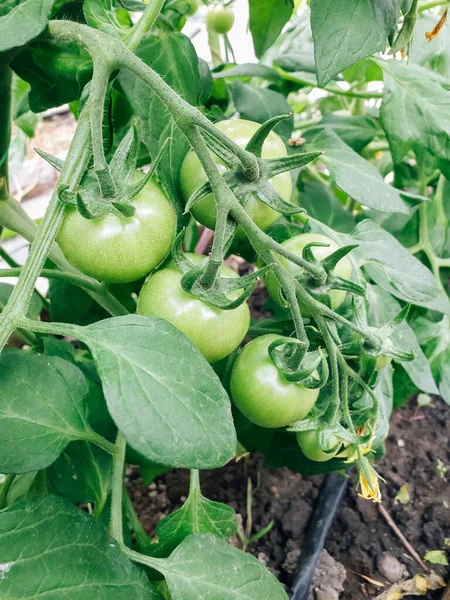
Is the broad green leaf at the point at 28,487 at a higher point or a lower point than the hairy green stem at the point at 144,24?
lower

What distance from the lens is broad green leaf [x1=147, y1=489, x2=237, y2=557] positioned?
657 mm

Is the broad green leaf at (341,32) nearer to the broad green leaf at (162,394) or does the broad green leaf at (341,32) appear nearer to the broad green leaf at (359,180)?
the broad green leaf at (359,180)

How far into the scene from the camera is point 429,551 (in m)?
0.98

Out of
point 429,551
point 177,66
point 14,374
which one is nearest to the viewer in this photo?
point 14,374

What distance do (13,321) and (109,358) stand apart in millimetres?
90

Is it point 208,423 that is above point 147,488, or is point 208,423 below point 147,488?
above

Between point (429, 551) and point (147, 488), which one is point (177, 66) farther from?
point (429, 551)

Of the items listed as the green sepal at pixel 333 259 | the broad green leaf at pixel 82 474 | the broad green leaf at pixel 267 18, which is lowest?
the broad green leaf at pixel 82 474

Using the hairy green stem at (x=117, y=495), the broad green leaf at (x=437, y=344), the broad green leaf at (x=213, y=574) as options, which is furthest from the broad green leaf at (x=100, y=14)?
the broad green leaf at (x=437, y=344)

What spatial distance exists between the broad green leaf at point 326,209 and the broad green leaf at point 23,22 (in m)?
0.54

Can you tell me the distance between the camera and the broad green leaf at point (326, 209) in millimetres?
966

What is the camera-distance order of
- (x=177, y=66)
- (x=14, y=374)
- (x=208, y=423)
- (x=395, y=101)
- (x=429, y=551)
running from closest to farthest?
(x=208, y=423), (x=14, y=374), (x=177, y=66), (x=395, y=101), (x=429, y=551)

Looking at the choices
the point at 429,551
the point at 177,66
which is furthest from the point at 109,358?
the point at 429,551

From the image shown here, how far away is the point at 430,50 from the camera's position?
95 centimetres
